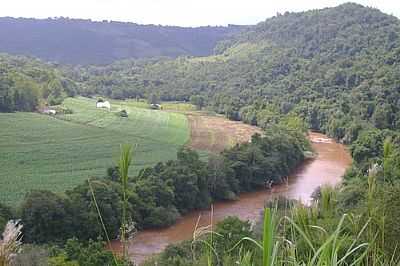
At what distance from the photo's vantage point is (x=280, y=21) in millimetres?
82938

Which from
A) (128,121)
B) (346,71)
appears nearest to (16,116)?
(128,121)

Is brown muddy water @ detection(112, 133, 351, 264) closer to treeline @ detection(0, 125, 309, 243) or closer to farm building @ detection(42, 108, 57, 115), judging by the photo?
treeline @ detection(0, 125, 309, 243)

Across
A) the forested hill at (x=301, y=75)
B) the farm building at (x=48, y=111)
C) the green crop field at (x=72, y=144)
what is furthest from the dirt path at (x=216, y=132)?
the farm building at (x=48, y=111)

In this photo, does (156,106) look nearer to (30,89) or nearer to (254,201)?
(30,89)

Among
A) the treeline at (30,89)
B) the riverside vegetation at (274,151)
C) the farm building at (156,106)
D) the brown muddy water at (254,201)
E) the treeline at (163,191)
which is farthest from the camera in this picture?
the farm building at (156,106)

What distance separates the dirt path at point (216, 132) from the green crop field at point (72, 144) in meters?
0.93

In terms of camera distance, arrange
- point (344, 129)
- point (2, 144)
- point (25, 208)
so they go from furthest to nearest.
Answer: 1. point (344, 129)
2. point (2, 144)
3. point (25, 208)

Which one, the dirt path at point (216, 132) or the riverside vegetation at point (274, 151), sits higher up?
the riverside vegetation at point (274, 151)

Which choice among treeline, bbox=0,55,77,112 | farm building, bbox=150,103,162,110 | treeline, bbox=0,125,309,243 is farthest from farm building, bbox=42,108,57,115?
treeline, bbox=0,125,309,243

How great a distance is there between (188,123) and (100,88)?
23.2 m

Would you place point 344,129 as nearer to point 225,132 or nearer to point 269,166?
point 225,132

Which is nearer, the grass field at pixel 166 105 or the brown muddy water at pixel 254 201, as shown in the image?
the brown muddy water at pixel 254 201

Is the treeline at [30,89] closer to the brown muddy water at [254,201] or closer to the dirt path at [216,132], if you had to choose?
the dirt path at [216,132]

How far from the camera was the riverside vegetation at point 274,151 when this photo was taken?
201cm
